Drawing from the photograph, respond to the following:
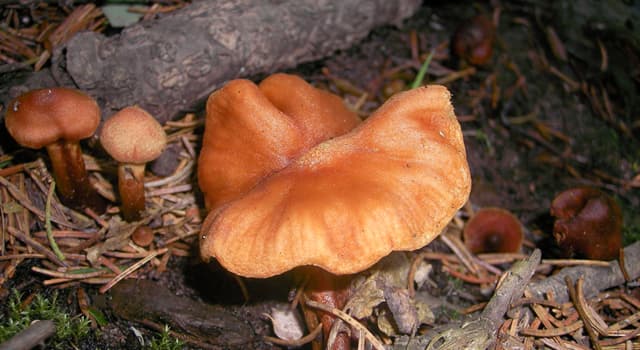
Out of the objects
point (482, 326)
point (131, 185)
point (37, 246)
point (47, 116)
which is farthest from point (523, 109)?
point (37, 246)

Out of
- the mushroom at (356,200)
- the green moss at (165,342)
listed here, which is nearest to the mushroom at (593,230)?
the mushroom at (356,200)

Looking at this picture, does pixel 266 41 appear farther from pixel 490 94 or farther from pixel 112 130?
pixel 490 94

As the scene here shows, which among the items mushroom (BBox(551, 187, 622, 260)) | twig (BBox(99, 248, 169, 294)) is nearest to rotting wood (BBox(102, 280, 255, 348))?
twig (BBox(99, 248, 169, 294))

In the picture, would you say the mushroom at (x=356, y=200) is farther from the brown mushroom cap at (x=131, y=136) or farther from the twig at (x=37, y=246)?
the twig at (x=37, y=246)

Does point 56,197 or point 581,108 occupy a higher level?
point 56,197

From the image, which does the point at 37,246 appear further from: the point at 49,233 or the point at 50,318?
the point at 50,318

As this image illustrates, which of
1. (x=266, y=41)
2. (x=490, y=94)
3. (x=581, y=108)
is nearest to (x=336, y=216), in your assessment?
(x=266, y=41)
